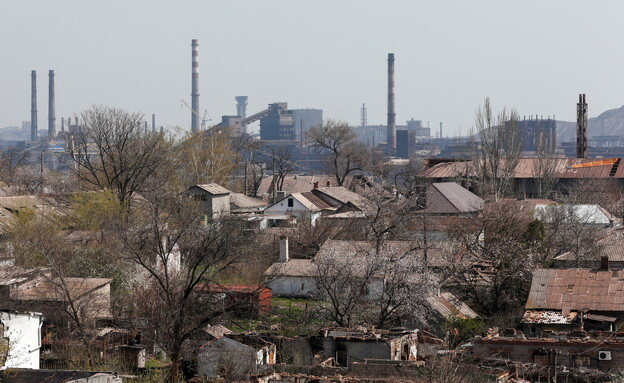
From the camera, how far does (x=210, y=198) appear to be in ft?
165

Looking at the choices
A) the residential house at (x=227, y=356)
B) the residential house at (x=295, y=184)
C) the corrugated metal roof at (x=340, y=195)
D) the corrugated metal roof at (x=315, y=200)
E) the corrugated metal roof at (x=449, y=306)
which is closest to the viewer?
the residential house at (x=227, y=356)

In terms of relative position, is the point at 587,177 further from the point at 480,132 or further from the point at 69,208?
the point at 69,208

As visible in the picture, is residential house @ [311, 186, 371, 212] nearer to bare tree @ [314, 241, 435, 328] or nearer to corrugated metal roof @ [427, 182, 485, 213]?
corrugated metal roof @ [427, 182, 485, 213]

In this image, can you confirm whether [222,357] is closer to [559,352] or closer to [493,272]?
[559,352]

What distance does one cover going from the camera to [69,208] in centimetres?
4119

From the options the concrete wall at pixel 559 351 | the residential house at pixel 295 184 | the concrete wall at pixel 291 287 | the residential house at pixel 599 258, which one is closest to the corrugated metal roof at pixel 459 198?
the residential house at pixel 599 258

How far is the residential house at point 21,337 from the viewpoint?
20033mm

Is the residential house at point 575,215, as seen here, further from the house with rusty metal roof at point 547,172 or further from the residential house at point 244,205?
the house with rusty metal roof at point 547,172

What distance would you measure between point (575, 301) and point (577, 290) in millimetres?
517

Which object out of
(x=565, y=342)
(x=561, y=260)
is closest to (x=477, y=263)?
(x=561, y=260)

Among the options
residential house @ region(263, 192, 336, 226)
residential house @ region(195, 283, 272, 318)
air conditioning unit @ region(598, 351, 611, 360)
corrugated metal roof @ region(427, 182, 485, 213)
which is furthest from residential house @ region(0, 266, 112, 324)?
residential house @ region(263, 192, 336, 226)

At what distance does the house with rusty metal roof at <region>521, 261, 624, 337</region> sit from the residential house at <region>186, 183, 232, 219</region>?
2355 cm

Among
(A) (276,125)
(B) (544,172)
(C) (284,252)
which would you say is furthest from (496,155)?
(A) (276,125)

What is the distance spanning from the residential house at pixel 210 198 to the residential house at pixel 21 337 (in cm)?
2750
